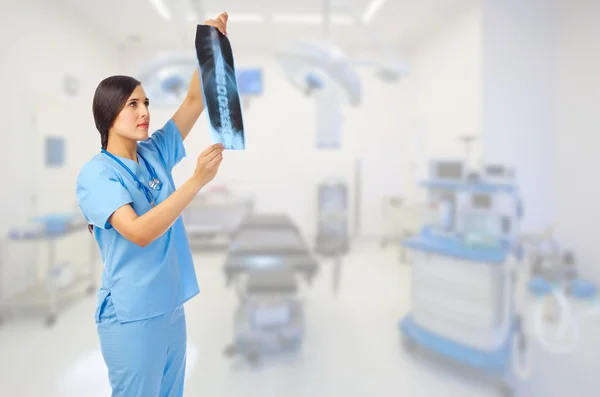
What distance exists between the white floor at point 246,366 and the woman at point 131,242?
596 millimetres

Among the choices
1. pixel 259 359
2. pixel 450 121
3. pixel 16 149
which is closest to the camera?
pixel 259 359

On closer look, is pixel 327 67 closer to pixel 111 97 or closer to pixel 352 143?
pixel 111 97

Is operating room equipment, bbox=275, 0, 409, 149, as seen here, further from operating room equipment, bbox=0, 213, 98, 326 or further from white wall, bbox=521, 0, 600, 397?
white wall, bbox=521, 0, 600, 397

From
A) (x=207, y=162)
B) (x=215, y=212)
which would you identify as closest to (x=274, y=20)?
(x=215, y=212)

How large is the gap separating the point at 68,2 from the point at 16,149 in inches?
33.2

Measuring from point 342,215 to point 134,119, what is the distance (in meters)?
3.02

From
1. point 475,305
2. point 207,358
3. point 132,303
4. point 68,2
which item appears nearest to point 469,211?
point 475,305

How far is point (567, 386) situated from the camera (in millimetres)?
1492

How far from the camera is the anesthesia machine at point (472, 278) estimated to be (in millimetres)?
1546

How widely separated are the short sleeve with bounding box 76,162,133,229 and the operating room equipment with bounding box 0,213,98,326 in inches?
66.9

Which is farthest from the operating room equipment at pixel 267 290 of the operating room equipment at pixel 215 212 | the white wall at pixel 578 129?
the white wall at pixel 578 129

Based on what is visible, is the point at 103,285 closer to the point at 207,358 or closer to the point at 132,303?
the point at 132,303

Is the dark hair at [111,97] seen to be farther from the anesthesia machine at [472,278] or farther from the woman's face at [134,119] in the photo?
the anesthesia machine at [472,278]

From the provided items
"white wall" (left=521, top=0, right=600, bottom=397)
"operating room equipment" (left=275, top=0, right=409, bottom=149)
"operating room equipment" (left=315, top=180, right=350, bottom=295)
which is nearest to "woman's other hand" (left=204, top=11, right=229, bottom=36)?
"operating room equipment" (left=275, top=0, right=409, bottom=149)
